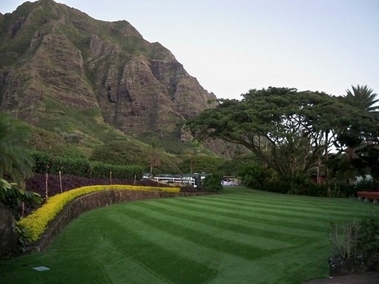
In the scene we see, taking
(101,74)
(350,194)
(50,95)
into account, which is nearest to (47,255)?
(350,194)

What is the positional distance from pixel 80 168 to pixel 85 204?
7659 mm

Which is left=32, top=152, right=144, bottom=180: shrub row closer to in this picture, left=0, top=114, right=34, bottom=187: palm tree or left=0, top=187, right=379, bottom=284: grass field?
left=0, top=114, right=34, bottom=187: palm tree

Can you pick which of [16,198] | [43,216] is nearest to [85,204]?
[16,198]

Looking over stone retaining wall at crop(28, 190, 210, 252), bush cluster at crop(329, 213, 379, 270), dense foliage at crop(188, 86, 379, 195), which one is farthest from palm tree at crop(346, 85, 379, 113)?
bush cluster at crop(329, 213, 379, 270)

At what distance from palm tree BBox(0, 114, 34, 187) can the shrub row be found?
23.3 ft

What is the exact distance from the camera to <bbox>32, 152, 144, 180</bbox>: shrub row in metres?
19.1

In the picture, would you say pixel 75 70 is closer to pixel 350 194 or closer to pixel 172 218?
pixel 350 194

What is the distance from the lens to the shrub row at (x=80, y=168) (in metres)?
19.1

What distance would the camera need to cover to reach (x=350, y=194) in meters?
30.3

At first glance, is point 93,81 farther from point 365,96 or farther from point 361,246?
point 361,246

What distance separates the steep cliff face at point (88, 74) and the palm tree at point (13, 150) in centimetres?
9624

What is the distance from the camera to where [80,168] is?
78.4 ft

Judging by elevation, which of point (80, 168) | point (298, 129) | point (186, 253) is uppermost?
point (298, 129)

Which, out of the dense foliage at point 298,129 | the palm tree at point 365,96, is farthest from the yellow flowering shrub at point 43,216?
the palm tree at point 365,96
